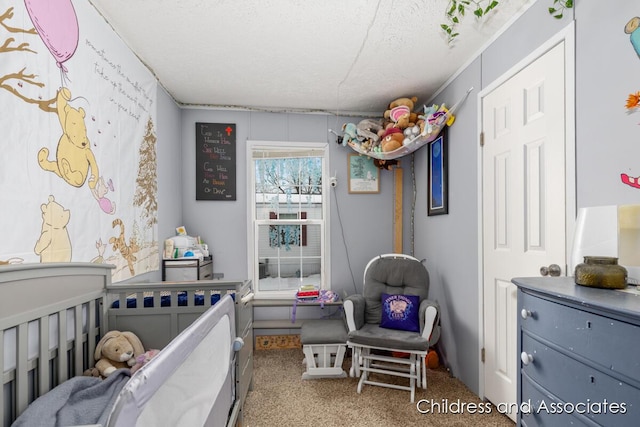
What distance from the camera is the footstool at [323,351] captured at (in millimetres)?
2484

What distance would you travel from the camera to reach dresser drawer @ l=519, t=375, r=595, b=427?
968 mm

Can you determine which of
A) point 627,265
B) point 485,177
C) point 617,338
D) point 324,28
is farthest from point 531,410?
point 324,28

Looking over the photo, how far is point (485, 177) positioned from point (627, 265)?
1.13 m

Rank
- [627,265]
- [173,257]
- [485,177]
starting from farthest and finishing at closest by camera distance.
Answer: [173,257] → [485,177] → [627,265]

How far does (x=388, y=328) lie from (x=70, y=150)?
7.70ft

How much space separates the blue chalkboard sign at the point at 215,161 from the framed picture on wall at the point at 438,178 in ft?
6.50

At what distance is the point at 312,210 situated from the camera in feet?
11.4

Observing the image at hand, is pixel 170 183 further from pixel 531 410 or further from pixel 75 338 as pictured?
pixel 531 410

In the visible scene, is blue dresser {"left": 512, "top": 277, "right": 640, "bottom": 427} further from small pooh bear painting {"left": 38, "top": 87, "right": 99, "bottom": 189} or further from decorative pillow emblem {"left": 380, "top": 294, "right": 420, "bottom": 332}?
small pooh bear painting {"left": 38, "top": 87, "right": 99, "bottom": 189}

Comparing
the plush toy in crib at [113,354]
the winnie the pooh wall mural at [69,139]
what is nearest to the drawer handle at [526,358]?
the plush toy in crib at [113,354]

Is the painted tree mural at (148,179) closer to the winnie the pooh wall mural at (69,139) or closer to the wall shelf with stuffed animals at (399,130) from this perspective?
the winnie the pooh wall mural at (69,139)

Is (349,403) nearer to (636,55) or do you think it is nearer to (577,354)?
(577,354)

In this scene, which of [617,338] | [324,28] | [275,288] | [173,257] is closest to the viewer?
[617,338]

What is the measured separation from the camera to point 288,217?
135 inches
